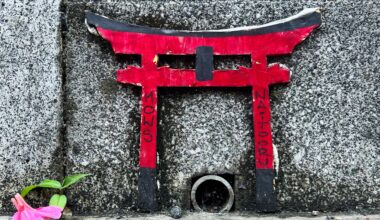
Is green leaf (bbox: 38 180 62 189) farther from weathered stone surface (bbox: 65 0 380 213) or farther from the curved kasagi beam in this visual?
the curved kasagi beam

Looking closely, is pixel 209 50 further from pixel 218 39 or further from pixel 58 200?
pixel 58 200

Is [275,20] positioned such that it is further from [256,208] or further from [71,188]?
[71,188]

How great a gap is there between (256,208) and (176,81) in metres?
0.48

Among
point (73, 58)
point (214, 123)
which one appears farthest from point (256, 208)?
point (73, 58)

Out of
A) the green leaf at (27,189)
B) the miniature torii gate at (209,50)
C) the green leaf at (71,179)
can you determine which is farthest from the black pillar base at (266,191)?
the green leaf at (27,189)

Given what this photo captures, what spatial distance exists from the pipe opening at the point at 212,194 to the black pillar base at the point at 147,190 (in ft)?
0.42

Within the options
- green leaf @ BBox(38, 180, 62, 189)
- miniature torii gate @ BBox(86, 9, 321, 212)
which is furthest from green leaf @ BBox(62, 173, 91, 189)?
miniature torii gate @ BBox(86, 9, 321, 212)

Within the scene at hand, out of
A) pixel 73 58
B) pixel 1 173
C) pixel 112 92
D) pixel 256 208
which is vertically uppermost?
pixel 73 58

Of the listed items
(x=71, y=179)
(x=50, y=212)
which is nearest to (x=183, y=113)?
(x=71, y=179)

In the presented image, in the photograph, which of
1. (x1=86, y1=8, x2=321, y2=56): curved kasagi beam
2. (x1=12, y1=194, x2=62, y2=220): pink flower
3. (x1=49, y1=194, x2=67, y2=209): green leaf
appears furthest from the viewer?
(x1=86, y1=8, x2=321, y2=56): curved kasagi beam

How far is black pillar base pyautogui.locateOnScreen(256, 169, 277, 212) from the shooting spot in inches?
57.3

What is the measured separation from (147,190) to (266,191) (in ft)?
1.25

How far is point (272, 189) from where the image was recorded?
4.79 ft

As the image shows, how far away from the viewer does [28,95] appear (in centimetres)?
148
